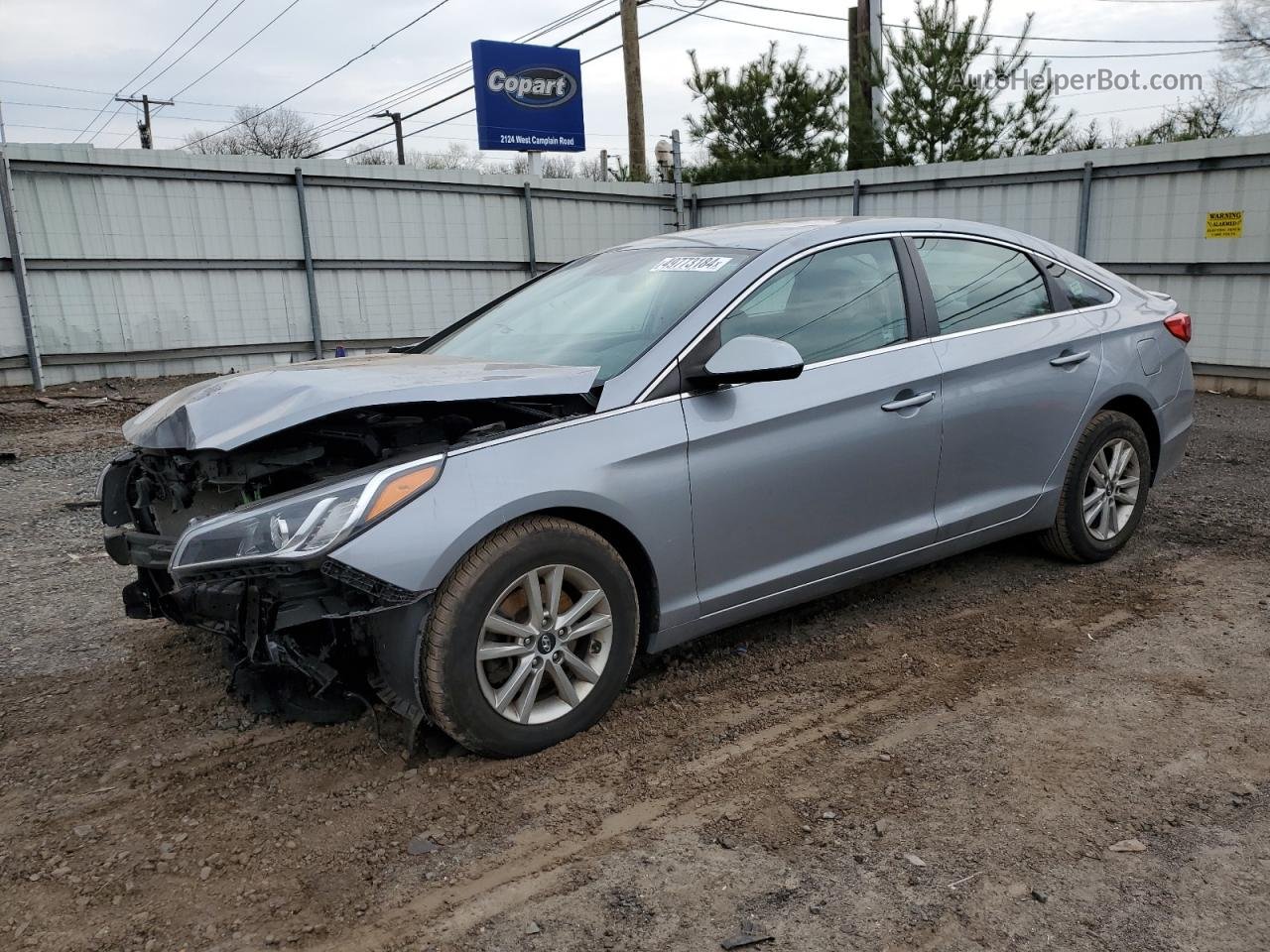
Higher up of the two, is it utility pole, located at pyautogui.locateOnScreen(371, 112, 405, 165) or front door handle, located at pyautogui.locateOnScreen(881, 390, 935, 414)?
utility pole, located at pyautogui.locateOnScreen(371, 112, 405, 165)

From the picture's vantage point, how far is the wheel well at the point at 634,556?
3076mm

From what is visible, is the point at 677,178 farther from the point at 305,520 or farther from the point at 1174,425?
the point at 305,520

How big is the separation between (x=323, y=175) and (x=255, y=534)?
36.6 ft

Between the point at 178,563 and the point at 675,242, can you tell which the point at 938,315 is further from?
the point at 178,563

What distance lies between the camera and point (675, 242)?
423 centimetres

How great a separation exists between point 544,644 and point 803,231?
1979mm

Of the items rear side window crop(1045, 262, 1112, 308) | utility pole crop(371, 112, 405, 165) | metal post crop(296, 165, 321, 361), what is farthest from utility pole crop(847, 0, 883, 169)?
utility pole crop(371, 112, 405, 165)

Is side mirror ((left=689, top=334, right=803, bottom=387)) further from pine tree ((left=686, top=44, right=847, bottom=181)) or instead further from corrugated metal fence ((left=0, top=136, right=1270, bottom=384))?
pine tree ((left=686, top=44, right=847, bottom=181))

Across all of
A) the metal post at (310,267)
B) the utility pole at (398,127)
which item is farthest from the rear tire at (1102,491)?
the utility pole at (398,127)

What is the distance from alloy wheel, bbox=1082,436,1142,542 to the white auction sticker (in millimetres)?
2106

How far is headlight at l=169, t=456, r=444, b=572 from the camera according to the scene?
2688 mm

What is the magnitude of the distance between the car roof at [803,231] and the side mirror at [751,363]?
2.13 ft

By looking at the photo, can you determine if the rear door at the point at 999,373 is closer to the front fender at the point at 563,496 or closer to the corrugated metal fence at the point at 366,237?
the front fender at the point at 563,496

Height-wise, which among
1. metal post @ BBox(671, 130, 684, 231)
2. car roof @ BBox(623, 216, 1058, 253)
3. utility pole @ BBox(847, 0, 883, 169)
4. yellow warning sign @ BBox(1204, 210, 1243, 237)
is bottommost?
yellow warning sign @ BBox(1204, 210, 1243, 237)
